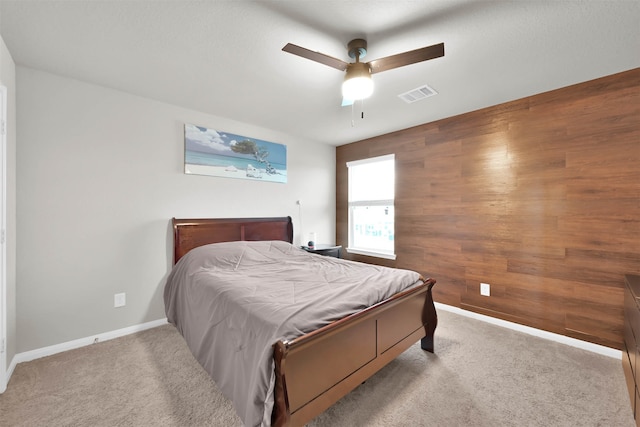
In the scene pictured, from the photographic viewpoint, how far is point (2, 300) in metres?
1.83

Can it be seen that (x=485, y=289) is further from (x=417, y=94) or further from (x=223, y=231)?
(x=223, y=231)

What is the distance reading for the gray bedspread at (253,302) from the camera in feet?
4.49

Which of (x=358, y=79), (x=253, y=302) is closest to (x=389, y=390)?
(x=253, y=302)

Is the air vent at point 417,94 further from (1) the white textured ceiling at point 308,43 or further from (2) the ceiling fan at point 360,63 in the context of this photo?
(2) the ceiling fan at point 360,63

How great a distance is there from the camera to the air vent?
256cm

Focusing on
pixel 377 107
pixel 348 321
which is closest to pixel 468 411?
pixel 348 321

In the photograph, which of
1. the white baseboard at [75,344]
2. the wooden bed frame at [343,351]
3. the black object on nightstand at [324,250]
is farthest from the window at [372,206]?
the white baseboard at [75,344]

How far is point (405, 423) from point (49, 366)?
2.73 meters

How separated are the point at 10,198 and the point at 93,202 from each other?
53 cm

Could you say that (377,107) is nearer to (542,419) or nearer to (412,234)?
(412,234)

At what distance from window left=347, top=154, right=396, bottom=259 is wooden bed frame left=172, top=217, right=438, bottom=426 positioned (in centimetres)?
176

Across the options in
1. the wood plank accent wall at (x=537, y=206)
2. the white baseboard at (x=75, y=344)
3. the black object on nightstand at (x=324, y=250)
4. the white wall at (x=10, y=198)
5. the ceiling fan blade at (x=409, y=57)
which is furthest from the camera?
the black object on nightstand at (x=324, y=250)

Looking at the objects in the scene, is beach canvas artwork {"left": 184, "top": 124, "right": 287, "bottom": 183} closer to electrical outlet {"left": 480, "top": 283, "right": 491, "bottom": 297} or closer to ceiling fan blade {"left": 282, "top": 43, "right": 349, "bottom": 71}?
ceiling fan blade {"left": 282, "top": 43, "right": 349, "bottom": 71}

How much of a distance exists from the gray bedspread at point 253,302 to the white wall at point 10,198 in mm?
1079
